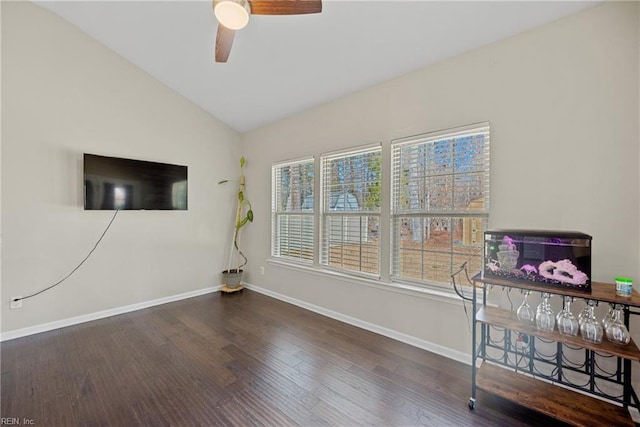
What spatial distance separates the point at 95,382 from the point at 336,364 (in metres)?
1.94

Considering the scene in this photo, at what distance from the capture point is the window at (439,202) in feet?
7.50

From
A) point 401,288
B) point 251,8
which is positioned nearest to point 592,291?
point 401,288

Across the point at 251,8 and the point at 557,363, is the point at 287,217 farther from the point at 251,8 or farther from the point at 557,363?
the point at 557,363

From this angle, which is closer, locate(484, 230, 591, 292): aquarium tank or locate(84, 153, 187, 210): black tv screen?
locate(484, 230, 591, 292): aquarium tank

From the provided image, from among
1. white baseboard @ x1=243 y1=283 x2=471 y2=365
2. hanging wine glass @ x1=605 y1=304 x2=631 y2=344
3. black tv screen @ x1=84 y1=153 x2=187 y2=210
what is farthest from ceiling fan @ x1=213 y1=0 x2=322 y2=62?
white baseboard @ x1=243 y1=283 x2=471 y2=365

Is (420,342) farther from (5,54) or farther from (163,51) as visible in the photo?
(5,54)

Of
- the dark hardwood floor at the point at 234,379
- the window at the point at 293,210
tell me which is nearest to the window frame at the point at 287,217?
the window at the point at 293,210

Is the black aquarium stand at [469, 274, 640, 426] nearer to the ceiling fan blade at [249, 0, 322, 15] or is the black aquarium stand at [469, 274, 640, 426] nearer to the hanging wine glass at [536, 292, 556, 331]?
the hanging wine glass at [536, 292, 556, 331]

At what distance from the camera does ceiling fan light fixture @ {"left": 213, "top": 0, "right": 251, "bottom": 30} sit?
1.57 metres

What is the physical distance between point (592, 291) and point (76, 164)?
16.2 feet

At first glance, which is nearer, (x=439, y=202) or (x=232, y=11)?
(x=232, y=11)

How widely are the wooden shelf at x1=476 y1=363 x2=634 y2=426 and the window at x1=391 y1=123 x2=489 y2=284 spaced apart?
0.83m

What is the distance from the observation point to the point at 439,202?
2479 mm

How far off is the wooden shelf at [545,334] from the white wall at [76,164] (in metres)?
3.97
